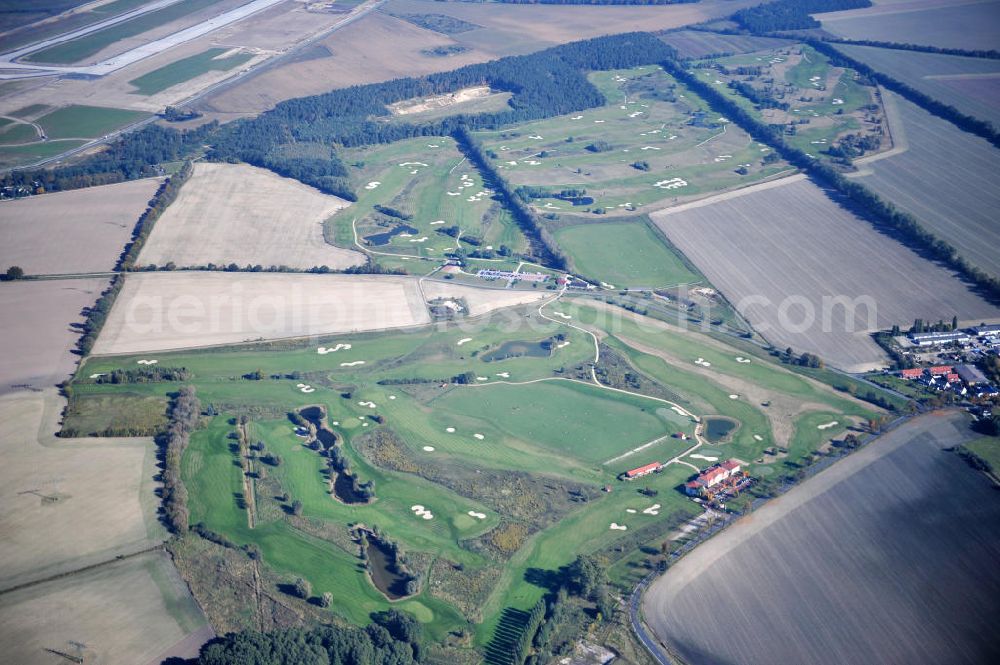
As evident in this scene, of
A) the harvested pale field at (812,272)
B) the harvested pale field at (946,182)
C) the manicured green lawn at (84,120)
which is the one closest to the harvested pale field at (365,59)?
the manicured green lawn at (84,120)

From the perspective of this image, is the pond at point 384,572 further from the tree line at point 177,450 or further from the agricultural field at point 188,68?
the agricultural field at point 188,68

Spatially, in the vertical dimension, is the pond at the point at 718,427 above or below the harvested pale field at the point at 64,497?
below

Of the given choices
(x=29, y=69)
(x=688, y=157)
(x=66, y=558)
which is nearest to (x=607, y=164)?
(x=688, y=157)

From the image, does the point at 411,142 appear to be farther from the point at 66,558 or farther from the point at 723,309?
the point at 66,558

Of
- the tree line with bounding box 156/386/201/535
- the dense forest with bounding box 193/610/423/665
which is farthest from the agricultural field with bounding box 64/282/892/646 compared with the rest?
the dense forest with bounding box 193/610/423/665

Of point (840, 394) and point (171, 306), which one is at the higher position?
point (171, 306)

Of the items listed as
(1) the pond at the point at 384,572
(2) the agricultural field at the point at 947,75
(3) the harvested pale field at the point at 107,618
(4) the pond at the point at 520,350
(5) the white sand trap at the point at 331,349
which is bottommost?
(1) the pond at the point at 384,572

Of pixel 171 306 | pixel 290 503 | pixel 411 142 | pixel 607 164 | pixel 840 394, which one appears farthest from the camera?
pixel 411 142
